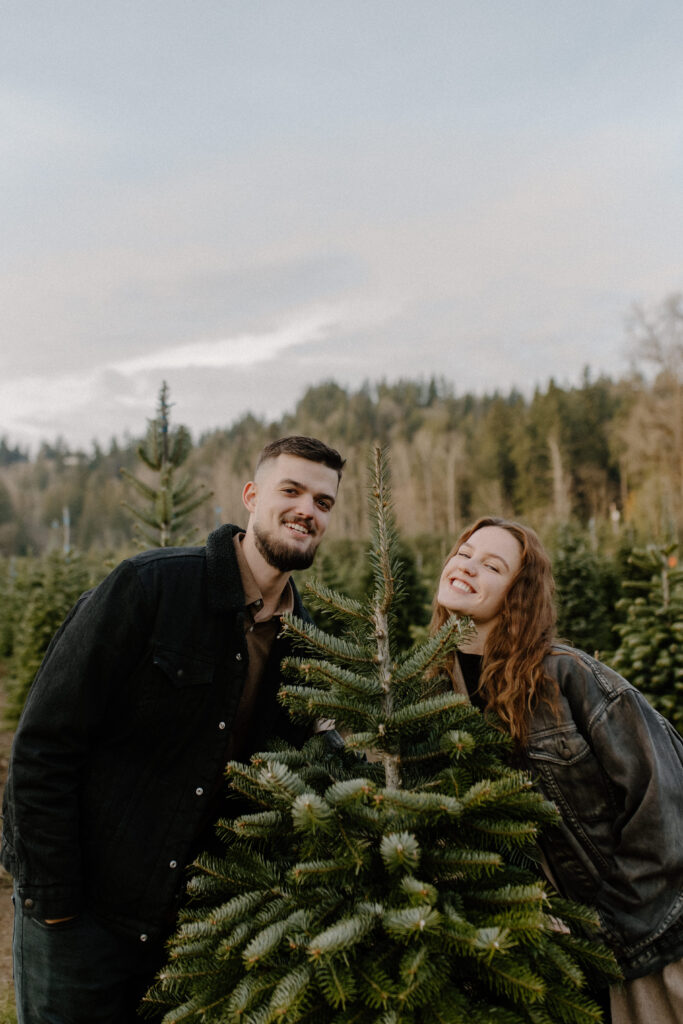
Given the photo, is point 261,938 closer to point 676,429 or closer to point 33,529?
point 676,429

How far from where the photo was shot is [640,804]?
220 cm

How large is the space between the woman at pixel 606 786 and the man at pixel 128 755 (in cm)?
89

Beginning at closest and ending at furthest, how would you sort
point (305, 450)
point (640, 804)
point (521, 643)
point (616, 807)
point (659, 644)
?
point (640, 804) → point (616, 807) → point (521, 643) → point (305, 450) → point (659, 644)

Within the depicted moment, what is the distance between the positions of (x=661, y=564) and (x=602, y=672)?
20.5 ft

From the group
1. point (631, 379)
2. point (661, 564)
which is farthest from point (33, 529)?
point (661, 564)

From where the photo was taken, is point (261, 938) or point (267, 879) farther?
point (267, 879)

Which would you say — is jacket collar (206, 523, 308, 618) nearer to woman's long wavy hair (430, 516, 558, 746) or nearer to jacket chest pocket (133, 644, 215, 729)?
jacket chest pocket (133, 644, 215, 729)

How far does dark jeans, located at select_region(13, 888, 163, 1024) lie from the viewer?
7.70ft

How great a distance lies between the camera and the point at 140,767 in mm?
2475

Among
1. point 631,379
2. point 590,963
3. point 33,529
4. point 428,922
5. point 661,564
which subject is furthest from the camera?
point 33,529

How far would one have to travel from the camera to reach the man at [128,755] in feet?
7.63

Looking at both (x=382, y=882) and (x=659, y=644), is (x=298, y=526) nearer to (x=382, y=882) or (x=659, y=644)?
(x=382, y=882)

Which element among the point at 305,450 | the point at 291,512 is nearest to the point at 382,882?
the point at 291,512

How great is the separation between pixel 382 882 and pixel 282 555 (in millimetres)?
1181
